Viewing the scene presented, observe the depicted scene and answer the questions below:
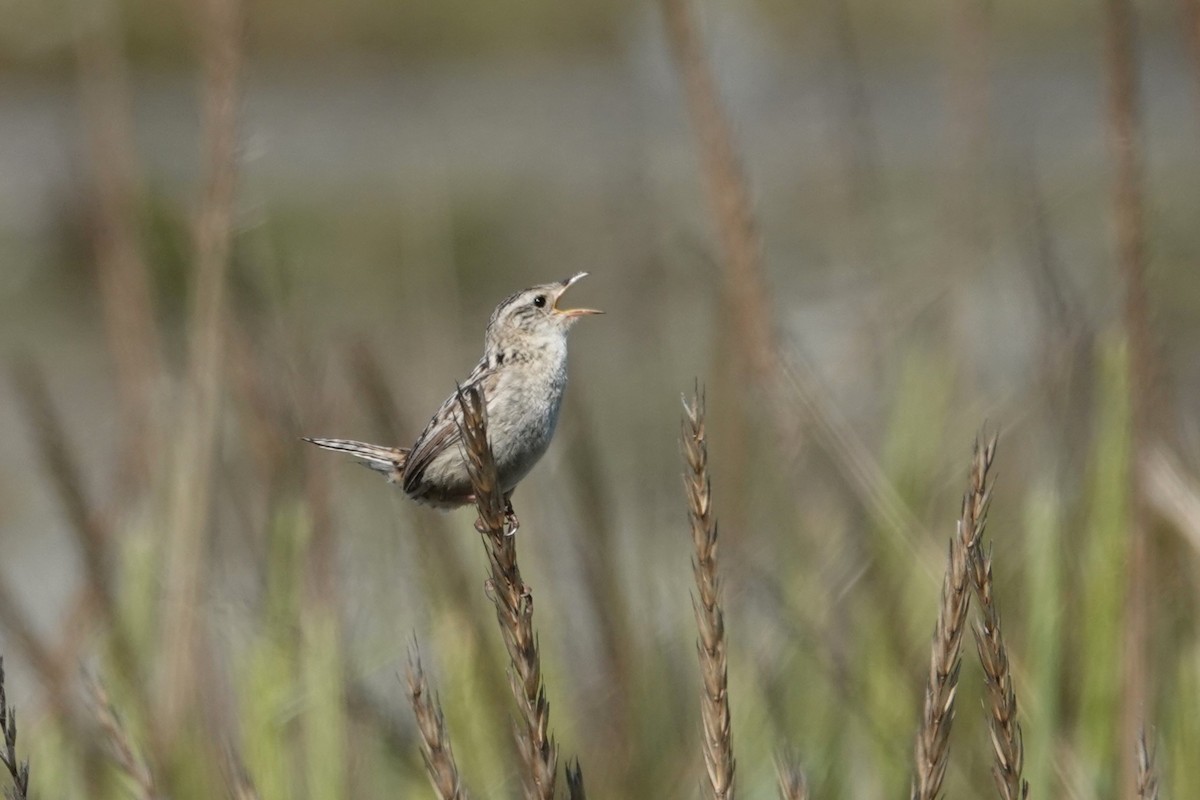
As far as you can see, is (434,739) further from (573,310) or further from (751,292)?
(573,310)

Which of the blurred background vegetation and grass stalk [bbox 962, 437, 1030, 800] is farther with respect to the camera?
the blurred background vegetation

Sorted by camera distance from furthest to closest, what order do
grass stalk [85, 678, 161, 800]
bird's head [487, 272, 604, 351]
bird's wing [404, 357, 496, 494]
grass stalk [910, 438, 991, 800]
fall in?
bird's head [487, 272, 604, 351], bird's wing [404, 357, 496, 494], grass stalk [85, 678, 161, 800], grass stalk [910, 438, 991, 800]

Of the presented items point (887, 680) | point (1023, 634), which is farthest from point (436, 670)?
point (1023, 634)

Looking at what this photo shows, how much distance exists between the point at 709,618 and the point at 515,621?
221 mm

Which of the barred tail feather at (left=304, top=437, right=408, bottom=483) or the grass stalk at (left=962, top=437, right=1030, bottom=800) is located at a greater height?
the grass stalk at (left=962, top=437, right=1030, bottom=800)

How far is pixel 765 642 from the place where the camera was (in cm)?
329

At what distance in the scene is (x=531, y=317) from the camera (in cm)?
340

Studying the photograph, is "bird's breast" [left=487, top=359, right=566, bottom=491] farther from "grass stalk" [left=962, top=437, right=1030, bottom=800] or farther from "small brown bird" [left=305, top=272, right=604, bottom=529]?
"grass stalk" [left=962, top=437, right=1030, bottom=800]

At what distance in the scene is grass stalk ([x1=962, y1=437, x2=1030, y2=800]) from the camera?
1.53m

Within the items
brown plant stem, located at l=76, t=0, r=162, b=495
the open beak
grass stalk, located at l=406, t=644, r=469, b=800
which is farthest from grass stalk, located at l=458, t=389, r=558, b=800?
brown plant stem, located at l=76, t=0, r=162, b=495

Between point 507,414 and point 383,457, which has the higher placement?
point 507,414

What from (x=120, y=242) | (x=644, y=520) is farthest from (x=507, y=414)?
(x=120, y=242)

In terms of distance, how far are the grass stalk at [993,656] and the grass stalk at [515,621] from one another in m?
0.48

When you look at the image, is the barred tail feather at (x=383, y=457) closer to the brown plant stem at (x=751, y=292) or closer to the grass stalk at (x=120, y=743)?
the brown plant stem at (x=751, y=292)
